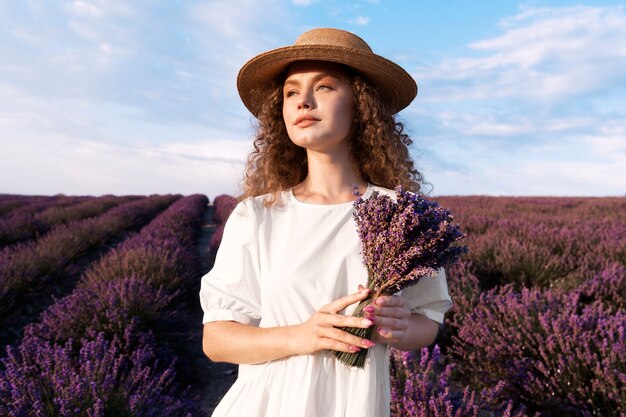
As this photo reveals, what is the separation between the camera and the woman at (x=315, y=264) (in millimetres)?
1329

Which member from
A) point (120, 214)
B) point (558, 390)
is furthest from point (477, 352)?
point (120, 214)

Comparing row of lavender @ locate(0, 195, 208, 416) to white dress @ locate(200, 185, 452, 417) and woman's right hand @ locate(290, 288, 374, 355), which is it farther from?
woman's right hand @ locate(290, 288, 374, 355)

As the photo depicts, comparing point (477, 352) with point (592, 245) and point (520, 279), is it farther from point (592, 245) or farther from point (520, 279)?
point (592, 245)

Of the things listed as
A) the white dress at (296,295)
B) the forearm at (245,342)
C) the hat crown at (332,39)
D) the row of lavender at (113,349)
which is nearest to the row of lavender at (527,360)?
the white dress at (296,295)

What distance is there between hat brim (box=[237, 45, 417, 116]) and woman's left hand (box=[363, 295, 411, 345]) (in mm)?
752

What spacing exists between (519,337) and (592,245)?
3.38 metres

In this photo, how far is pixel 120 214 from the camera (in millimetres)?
13453

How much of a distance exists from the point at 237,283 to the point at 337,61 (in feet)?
2.37

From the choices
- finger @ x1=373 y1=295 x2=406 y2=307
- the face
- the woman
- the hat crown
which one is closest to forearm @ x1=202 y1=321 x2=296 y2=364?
the woman

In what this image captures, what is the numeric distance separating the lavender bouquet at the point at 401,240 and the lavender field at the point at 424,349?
1111mm

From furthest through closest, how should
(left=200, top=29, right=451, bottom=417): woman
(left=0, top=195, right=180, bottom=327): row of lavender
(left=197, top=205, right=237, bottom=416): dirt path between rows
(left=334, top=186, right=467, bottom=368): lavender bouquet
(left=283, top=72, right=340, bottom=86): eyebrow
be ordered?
(left=0, top=195, right=180, bottom=327): row of lavender → (left=197, top=205, right=237, bottom=416): dirt path between rows → (left=283, top=72, right=340, bottom=86): eyebrow → (left=200, top=29, right=451, bottom=417): woman → (left=334, top=186, right=467, bottom=368): lavender bouquet

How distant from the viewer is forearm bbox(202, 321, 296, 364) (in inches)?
52.8

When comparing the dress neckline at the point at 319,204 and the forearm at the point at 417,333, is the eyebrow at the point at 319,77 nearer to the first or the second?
the dress neckline at the point at 319,204

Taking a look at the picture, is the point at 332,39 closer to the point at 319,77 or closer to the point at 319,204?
the point at 319,77
